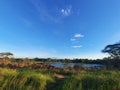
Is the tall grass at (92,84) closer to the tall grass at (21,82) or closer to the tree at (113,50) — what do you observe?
the tall grass at (21,82)

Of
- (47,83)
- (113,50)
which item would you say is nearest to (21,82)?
(47,83)

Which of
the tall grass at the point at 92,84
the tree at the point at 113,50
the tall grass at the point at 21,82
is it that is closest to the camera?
the tall grass at the point at 92,84

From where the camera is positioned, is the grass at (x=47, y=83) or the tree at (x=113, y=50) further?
the tree at (x=113, y=50)

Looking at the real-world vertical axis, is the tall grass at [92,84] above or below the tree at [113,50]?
below

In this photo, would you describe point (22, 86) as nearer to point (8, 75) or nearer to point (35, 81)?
point (35, 81)

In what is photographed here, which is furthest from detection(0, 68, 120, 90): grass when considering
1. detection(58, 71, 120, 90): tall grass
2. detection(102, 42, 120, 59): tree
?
detection(102, 42, 120, 59): tree

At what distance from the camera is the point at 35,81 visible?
10.0 metres

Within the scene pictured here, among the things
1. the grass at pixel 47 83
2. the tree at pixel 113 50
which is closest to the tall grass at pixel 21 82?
the grass at pixel 47 83

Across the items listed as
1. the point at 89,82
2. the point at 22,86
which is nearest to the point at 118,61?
the point at 89,82

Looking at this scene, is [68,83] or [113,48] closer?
[68,83]

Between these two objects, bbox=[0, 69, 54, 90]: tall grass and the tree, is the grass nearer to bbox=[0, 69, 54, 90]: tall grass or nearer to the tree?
bbox=[0, 69, 54, 90]: tall grass

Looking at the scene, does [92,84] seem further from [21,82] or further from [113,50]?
[113,50]

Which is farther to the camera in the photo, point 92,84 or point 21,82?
point 92,84

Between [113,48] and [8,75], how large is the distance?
33541 millimetres
